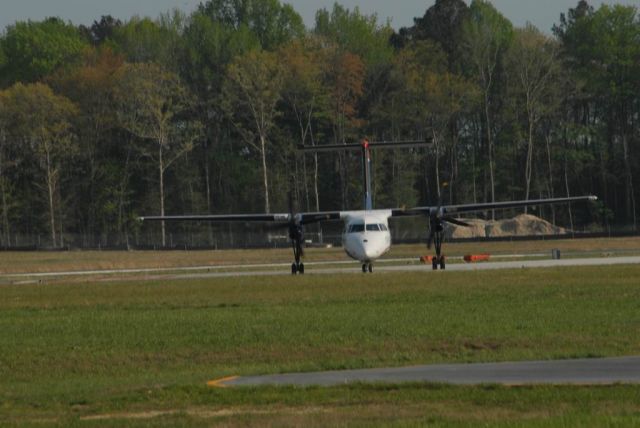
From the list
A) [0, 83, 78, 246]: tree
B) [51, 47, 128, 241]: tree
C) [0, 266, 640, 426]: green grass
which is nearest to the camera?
[0, 266, 640, 426]: green grass

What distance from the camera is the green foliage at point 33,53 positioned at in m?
124

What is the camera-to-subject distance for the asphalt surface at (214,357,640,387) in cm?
1894

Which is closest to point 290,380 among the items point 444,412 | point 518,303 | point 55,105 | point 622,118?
point 444,412

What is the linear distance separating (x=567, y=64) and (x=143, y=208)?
119 ft

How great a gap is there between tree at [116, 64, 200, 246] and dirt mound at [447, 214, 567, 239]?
21.2 metres

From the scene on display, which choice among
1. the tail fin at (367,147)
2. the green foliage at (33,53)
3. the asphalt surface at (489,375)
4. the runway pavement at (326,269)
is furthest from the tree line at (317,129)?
the asphalt surface at (489,375)

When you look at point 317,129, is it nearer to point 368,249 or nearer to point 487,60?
point 487,60

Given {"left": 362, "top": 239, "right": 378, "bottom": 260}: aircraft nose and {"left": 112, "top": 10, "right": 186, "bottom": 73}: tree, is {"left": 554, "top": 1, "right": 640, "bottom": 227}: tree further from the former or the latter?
{"left": 362, "top": 239, "right": 378, "bottom": 260}: aircraft nose

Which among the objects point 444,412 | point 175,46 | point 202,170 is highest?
point 175,46

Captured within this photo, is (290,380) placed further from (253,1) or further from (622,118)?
(253,1)

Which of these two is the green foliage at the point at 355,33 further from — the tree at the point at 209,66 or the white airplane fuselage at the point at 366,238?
the white airplane fuselage at the point at 366,238

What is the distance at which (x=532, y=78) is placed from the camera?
345ft

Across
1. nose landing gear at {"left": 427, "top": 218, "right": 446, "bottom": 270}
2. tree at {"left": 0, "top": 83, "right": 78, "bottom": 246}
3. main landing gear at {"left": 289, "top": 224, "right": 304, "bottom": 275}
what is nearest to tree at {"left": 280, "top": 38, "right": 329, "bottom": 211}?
tree at {"left": 0, "top": 83, "right": 78, "bottom": 246}

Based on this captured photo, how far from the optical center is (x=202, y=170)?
113 metres
